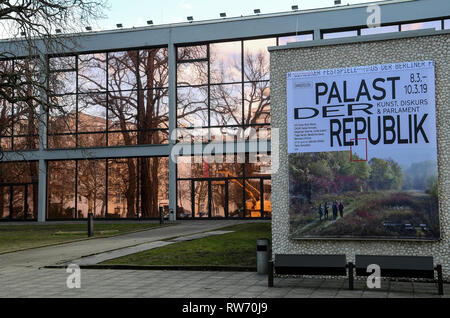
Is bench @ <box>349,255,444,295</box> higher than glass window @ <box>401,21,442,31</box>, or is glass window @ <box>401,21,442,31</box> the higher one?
glass window @ <box>401,21,442,31</box>

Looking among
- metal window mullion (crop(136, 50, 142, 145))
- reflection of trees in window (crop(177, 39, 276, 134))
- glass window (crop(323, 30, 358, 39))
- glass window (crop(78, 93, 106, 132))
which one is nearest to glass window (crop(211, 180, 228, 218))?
reflection of trees in window (crop(177, 39, 276, 134))

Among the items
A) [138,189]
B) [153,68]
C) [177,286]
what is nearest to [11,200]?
[138,189]

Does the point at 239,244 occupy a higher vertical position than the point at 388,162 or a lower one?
lower

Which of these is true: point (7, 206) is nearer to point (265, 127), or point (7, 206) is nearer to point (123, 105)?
point (123, 105)

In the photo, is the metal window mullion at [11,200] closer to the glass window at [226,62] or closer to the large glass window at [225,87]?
the large glass window at [225,87]

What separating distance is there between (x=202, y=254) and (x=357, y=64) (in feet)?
21.0

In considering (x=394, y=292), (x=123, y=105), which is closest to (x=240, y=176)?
(x=123, y=105)

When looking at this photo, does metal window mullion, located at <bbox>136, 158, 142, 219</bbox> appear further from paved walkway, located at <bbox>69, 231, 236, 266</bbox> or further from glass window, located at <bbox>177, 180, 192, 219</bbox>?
paved walkway, located at <bbox>69, 231, 236, 266</bbox>

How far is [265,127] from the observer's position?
30312 mm

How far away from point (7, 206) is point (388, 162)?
29.6 m

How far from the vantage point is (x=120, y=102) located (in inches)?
1277

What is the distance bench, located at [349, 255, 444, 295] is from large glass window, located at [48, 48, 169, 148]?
22.9 metres

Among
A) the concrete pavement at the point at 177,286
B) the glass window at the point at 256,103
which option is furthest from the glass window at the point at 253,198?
the concrete pavement at the point at 177,286

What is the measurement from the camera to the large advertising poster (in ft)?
34.0
